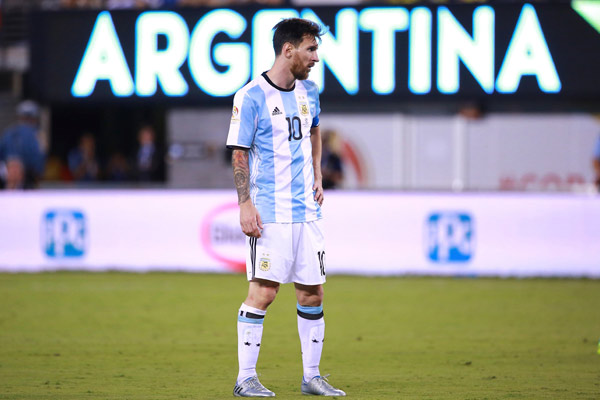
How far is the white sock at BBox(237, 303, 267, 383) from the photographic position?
5902 mm

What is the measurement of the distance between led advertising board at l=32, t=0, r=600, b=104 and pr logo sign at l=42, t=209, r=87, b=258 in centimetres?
196

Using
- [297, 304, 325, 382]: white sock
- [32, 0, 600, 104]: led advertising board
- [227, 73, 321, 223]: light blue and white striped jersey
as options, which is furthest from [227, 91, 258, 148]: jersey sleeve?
[32, 0, 600, 104]: led advertising board

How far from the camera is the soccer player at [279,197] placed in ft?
19.3

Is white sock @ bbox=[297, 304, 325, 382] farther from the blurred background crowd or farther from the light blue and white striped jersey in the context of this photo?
the blurred background crowd

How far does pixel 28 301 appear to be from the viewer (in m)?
11.3

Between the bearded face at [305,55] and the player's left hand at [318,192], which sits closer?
the bearded face at [305,55]

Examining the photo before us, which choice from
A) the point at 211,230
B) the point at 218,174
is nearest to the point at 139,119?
the point at 218,174

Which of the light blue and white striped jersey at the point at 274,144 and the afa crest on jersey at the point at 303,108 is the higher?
the afa crest on jersey at the point at 303,108

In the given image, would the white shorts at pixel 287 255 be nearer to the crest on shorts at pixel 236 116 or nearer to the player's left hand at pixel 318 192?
the player's left hand at pixel 318 192

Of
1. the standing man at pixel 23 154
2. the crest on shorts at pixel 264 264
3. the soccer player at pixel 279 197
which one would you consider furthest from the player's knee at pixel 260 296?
the standing man at pixel 23 154

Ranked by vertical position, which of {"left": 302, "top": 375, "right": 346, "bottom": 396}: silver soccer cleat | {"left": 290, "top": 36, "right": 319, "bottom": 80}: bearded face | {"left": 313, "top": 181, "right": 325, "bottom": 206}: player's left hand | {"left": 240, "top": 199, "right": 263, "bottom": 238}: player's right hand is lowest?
{"left": 302, "top": 375, "right": 346, "bottom": 396}: silver soccer cleat

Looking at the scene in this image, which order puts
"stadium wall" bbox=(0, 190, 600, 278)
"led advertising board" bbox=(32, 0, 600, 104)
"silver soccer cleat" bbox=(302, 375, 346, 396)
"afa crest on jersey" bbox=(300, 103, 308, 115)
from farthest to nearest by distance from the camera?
1. "led advertising board" bbox=(32, 0, 600, 104)
2. "stadium wall" bbox=(0, 190, 600, 278)
3. "afa crest on jersey" bbox=(300, 103, 308, 115)
4. "silver soccer cleat" bbox=(302, 375, 346, 396)

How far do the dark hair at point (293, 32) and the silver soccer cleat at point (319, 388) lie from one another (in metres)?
1.95

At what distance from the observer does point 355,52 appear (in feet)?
47.8
